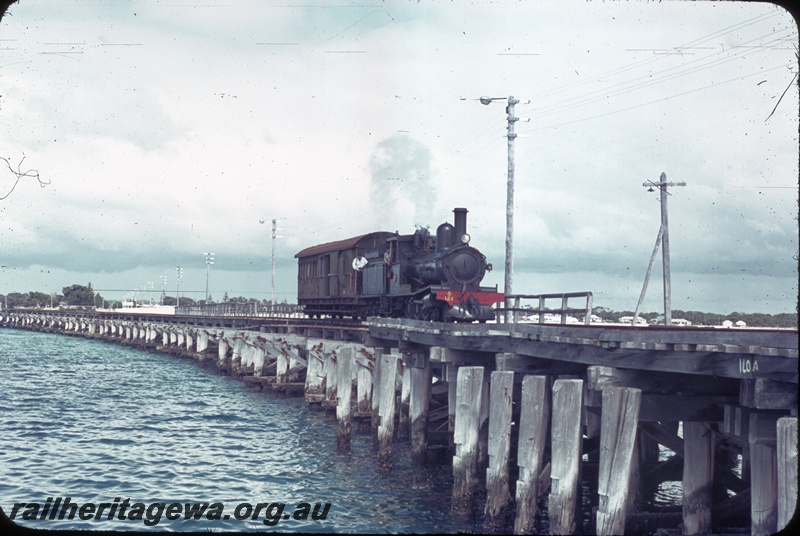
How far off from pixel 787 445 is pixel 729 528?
349 cm

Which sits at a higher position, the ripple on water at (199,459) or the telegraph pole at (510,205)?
the telegraph pole at (510,205)

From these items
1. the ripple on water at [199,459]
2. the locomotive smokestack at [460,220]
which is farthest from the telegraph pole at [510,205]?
the ripple on water at [199,459]

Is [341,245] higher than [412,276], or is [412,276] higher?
[341,245]

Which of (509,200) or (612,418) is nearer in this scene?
(612,418)

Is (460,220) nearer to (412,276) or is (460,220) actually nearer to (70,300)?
(412,276)

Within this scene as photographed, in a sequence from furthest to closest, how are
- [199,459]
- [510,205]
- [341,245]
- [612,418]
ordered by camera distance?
[341,245] → [510,205] → [199,459] → [612,418]

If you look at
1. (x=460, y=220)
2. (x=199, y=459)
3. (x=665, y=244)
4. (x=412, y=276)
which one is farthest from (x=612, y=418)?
(x=665, y=244)

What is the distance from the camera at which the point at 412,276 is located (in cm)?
2519

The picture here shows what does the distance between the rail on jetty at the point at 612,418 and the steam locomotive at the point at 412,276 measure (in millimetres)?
6021

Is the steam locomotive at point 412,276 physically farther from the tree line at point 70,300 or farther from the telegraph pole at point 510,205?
the tree line at point 70,300

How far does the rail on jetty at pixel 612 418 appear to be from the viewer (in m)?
7.76

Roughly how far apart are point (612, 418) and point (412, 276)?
16.8 meters

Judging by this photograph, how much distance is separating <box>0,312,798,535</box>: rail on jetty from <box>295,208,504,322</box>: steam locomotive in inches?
237

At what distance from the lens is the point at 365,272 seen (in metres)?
29.4
